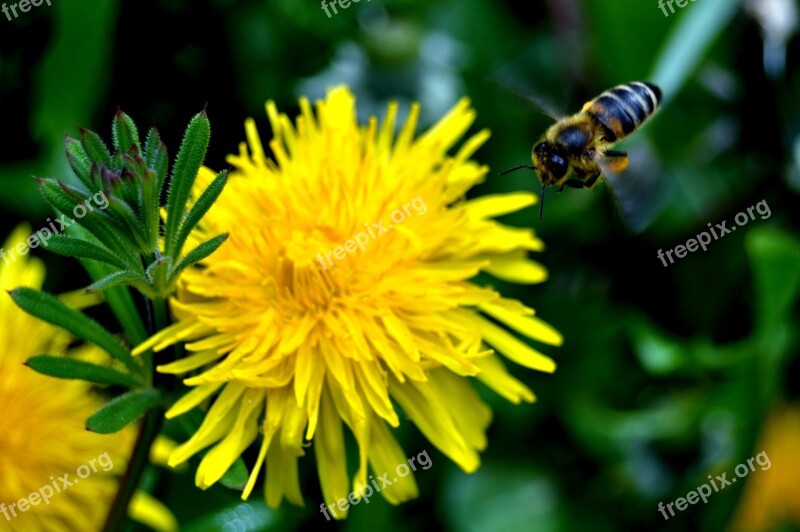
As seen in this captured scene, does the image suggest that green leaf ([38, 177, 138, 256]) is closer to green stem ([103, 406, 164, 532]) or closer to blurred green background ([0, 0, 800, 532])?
green stem ([103, 406, 164, 532])

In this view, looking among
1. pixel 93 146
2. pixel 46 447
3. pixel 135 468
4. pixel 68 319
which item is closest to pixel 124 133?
pixel 93 146

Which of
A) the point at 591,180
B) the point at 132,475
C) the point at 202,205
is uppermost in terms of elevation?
the point at 202,205

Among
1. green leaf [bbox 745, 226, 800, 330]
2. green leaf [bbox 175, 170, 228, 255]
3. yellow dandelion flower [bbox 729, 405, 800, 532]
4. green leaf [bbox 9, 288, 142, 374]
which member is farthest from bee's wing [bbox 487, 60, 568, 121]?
yellow dandelion flower [bbox 729, 405, 800, 532]


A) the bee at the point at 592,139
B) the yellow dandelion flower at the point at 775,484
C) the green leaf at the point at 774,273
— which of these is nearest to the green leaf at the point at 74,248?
the bee at the point at 592,139

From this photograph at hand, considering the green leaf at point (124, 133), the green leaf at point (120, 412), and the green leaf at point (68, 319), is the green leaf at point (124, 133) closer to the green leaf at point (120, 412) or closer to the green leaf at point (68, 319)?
the green leaf at point (68, 319)

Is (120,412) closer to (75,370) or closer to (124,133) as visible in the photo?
(75,370)

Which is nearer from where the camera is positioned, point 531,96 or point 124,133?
point 124,133

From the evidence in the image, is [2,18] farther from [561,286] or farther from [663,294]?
[663,294]
